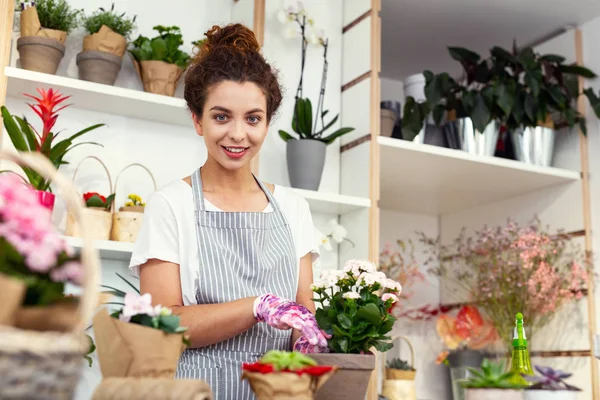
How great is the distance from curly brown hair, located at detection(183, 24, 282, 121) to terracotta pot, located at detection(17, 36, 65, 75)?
782mm

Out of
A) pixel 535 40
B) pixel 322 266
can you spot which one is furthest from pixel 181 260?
pixel 535 40

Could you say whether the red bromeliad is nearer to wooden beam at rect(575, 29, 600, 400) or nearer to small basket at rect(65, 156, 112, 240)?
small basket at rect(65, 156, 112, 240)

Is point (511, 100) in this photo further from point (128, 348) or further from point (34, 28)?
point (128, 348)

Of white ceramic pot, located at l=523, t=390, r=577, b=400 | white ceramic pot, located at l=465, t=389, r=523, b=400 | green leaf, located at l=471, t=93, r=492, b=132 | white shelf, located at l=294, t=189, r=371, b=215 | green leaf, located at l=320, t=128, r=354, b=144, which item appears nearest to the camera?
white ceramic pot, located at l=465, t=389, r=523, b=400

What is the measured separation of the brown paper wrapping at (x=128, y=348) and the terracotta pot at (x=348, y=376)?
290 mm

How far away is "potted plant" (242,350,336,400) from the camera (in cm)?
94

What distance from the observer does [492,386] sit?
104cm

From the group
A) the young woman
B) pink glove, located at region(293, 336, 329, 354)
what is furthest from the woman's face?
pink glove, located at region(293, 336, 329, 354)

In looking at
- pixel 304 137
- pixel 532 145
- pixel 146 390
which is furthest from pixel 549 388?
pixel 532 145

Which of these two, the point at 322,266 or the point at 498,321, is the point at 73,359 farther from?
the point at 498,321

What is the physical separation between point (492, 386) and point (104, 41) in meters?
1.85

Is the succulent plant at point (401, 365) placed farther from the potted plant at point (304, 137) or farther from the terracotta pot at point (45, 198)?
the terracotta pot at point (45, 198)

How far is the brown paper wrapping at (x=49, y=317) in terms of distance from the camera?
0.79m

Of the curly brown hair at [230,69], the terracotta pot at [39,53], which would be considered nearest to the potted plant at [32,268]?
the curly brown hair at [230,69]
